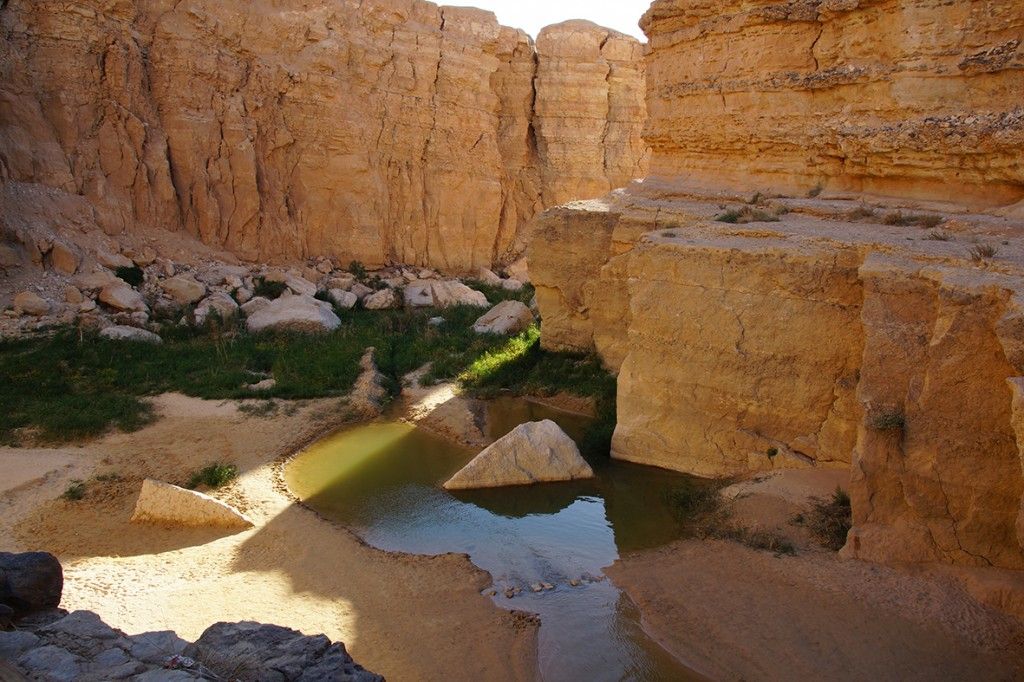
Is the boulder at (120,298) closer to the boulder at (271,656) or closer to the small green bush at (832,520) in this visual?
the boulder at (271,656)

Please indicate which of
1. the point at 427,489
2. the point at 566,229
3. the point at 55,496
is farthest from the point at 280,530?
the point at 566,229

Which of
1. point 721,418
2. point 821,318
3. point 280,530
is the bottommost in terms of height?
point 280,530

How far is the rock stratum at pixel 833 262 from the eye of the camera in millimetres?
6695

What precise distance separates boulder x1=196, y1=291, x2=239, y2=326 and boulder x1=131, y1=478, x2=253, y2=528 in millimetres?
7991

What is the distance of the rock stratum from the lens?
22.0 ft

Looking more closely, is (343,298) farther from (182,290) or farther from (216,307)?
(182,290)

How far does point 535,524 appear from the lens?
910cm

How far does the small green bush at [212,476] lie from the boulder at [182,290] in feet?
26.7

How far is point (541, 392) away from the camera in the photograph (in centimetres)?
1353

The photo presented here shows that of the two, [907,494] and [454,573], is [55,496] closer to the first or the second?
[454,573]

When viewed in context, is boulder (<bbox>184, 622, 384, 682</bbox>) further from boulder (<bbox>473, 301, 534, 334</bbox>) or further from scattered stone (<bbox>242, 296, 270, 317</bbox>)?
scattered stone (<bbox>242, 296, 270, 317</bbox>)

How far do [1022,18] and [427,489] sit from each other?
29.8ft

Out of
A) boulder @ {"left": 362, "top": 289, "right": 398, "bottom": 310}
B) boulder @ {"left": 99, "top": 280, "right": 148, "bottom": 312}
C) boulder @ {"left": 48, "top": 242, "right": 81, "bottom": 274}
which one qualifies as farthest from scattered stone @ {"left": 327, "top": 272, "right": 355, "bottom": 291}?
boulder @ {"left": 48, "top": 242, "right": 81, "bottom": 274}

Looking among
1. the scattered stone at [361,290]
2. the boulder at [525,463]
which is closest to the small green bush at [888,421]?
the boulder at [525,463]
